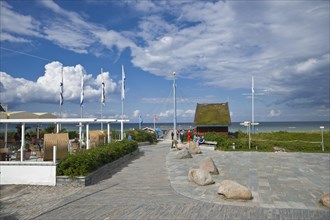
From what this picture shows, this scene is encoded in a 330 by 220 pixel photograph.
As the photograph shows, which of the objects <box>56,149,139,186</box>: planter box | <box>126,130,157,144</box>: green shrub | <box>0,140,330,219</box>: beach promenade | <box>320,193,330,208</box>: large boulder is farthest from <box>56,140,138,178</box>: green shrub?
<box>126,130,157,144</box>: green shrub

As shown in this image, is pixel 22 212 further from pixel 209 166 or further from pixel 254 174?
pixel 254 174

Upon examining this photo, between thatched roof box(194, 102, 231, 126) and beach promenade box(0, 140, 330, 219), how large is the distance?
72.5ft

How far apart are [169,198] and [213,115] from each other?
29.4 m

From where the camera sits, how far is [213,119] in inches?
1524

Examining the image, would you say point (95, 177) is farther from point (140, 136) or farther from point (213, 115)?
point (213, 115)

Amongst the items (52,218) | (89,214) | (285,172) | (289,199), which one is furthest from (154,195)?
(285,172)

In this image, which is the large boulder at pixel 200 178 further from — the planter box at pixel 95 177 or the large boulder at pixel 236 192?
the planter box at pixel 95 177

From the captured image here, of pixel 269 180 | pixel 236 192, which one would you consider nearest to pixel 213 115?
pixel 269 180

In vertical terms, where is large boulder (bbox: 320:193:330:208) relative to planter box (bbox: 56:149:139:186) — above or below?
below

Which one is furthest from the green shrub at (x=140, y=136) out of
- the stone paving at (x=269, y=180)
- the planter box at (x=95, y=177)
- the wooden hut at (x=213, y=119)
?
the planter box at (x=95, y=177)

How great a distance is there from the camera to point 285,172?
1547 centimetres

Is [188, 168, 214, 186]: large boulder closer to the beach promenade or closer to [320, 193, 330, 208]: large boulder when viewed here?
the beach promenade

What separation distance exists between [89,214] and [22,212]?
1924mm

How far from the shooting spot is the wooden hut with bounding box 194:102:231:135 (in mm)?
38188
